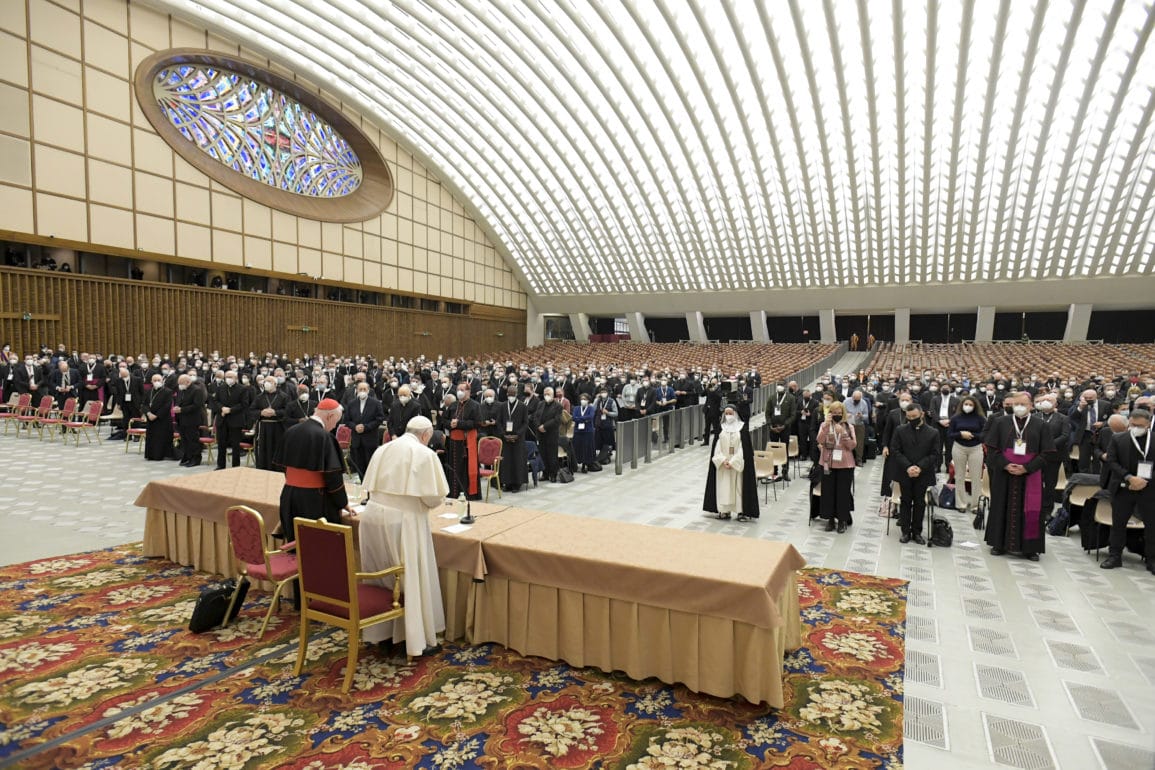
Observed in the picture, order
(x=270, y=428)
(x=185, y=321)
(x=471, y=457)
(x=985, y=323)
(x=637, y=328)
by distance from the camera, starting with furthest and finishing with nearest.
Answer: (x=637, y=328) < (x=985, y=323) < (x=185, y=321) < (x=270, y=428) < (x=471, y=457)

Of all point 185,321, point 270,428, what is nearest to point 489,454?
point 270,428

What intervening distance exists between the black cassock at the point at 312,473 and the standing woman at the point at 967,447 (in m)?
8.15

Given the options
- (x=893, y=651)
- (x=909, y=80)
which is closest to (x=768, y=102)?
(x=909, y=80)

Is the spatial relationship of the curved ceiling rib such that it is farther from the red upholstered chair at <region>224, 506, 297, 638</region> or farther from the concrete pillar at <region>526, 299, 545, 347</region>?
the red upholstered chair at <region>224, 506, 297, 638</region>

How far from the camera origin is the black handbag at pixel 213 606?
448 cm

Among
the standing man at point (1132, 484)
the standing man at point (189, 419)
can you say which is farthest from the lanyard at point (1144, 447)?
the standing man at point (189, 419)

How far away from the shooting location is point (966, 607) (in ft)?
17.4

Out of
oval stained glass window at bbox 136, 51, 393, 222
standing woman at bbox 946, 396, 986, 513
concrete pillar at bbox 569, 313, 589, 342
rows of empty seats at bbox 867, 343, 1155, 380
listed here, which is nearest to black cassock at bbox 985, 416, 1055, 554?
standing woman at bbox 946, 396, 986, 513

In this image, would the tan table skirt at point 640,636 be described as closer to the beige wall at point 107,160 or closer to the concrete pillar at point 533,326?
the beige wall at point 107,160

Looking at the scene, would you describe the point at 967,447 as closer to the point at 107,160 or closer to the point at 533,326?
the point at 107,160

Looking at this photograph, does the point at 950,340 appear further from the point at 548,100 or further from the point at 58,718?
the point at 58,718

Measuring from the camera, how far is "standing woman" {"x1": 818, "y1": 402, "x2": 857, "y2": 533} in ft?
25.2

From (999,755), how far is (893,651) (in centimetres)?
115

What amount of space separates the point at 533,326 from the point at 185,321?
87.0 feet
